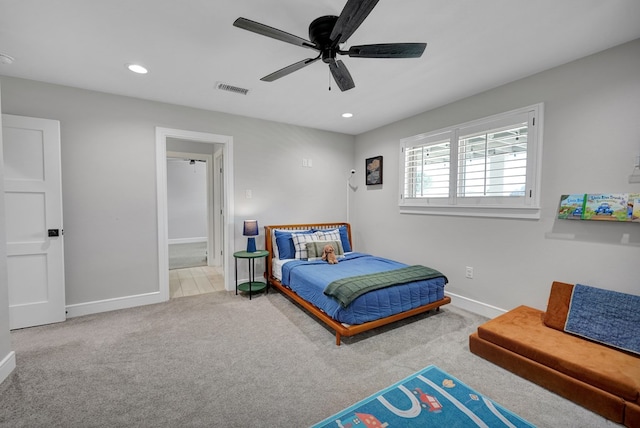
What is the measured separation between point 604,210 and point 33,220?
5284mm

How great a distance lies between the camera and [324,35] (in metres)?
1.86

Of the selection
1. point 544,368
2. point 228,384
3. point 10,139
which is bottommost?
point 228,384

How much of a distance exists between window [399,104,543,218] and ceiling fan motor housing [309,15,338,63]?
2146 millimetres

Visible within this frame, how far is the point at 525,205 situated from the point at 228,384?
3.12m

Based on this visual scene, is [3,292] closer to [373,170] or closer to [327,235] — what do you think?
[327,235]

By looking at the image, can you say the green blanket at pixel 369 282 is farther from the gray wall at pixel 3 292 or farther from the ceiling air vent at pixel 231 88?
the gray wall at pixel 3 292

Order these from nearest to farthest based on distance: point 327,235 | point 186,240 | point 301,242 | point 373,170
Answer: point 301,242 → point 327,235 → point 373,170 → point 186,240

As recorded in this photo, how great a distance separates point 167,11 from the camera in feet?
5.93

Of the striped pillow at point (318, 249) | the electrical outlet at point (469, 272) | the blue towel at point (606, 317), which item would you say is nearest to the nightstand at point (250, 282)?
the striped pillow at point (318, 249)

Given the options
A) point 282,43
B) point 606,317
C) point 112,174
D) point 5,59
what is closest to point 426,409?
point 606,317

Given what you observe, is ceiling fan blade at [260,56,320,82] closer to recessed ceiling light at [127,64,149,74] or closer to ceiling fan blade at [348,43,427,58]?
ceiling fan blade at [348,43,427,58]

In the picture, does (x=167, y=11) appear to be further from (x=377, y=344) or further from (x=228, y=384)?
(x=377, y=344)

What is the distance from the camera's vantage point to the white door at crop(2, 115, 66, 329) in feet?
8.80

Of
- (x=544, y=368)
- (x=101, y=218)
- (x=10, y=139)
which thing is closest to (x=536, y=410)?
(x=544, y=368)
